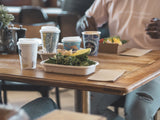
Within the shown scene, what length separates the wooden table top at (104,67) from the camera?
1.18 meters

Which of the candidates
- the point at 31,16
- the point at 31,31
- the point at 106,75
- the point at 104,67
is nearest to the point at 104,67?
the point at 104,67

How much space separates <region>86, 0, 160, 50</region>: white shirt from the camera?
2.33m

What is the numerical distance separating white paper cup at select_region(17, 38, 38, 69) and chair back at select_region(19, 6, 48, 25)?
2440 mm

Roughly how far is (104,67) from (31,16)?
2566mm

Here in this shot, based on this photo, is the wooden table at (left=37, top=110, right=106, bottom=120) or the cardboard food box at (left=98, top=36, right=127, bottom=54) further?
the cardboard food box at (left=98, top=36, right=127, bottom=54)

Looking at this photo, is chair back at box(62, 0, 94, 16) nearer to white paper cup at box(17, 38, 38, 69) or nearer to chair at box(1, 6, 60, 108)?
chair at box(1, 6, 60, 108)

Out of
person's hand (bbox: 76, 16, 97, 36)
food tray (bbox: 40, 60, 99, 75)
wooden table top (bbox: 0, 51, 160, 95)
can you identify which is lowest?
wooden table top (bbox: 0, 51, 160, 95)

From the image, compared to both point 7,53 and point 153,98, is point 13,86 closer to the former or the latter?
point 7,53

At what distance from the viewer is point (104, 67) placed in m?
1.50

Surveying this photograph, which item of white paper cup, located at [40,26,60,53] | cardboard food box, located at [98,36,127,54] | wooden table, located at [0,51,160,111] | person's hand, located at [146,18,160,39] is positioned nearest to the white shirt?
person's hand, located at [146,18,160,39]

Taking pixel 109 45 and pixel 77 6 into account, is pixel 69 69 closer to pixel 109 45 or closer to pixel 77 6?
pixel 109 45

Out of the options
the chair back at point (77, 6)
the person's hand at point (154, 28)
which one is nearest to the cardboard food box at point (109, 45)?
the person's hand at point (154, 28)

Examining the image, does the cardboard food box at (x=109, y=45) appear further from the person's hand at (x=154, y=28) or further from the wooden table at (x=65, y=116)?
the wooden table at (x=65, y=116)

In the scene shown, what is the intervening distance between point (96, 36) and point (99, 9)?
894 mm
